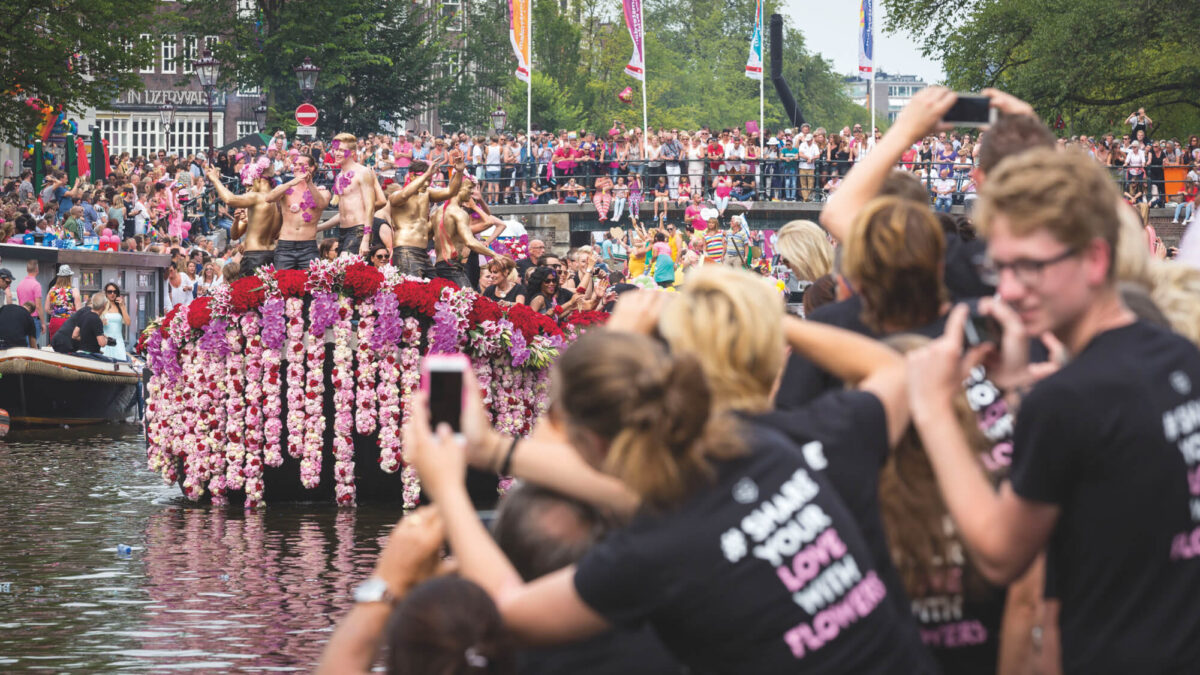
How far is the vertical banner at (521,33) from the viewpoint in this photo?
1666 inches

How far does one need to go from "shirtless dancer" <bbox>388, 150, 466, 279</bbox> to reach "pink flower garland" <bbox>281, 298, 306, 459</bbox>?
370 cm

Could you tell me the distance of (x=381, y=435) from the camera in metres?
13.2

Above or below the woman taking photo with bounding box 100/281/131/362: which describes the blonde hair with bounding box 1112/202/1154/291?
above

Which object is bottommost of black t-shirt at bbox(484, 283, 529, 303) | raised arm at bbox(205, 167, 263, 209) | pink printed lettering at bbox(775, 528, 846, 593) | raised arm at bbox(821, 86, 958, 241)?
pink printed lettering at bbox(775, 528, 846, 593)

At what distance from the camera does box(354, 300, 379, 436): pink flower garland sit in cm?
1303

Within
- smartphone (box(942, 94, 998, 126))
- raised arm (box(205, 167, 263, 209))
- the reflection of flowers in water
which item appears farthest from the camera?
raised arm (box(205, 167, 263, 209))

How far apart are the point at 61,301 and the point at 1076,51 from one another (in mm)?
25923

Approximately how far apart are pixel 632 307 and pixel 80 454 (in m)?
16.0

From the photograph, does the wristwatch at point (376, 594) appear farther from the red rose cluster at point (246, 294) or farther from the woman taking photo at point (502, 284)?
the woman taking photo at point (502, 284)

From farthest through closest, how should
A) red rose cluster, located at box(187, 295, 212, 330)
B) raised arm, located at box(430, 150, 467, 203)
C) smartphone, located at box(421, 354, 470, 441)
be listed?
1. raised arm, located at box(430, 150, 467, 203)
2. red rose cluster, located at box(187, 295, 212, 330)
3. smartphone, located at box(421, 354, 470, 441)

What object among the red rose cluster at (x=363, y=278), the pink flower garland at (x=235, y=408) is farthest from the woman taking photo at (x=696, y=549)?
the pink flower garland at (x=235, y=408)

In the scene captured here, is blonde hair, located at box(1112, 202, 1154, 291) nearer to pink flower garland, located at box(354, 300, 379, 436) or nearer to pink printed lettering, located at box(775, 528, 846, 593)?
pink printed lettering, located at box(775, 528, 846, 593)

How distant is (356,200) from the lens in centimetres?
1680

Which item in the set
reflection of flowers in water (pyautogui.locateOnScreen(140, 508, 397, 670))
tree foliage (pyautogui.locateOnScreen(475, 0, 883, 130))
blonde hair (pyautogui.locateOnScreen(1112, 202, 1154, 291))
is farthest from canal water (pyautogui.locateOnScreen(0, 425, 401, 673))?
tree foliage (pyautogui.locateOnScreen(475, 0, 883, 130))
